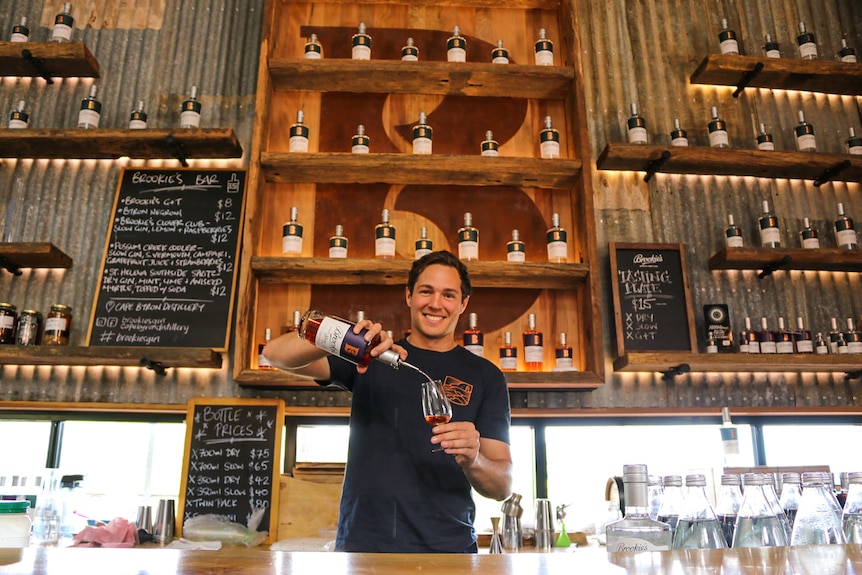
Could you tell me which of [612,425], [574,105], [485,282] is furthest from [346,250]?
[612,425]

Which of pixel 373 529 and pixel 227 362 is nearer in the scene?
pixel 373 529

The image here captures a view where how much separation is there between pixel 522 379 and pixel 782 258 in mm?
1425

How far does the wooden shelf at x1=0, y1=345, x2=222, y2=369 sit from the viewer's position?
111 inches

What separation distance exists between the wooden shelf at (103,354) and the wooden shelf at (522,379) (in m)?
0.22

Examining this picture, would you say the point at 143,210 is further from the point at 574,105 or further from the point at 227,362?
the point at 574,105

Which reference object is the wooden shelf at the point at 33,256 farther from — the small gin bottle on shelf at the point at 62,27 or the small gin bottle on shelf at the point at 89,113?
the small gin bottle on shelf at the point at 62,27

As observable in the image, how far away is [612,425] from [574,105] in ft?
5.02

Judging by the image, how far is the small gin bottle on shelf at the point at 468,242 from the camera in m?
3.06

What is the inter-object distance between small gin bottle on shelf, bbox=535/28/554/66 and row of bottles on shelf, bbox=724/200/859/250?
3.87 feet

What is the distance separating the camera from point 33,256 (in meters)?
3.04

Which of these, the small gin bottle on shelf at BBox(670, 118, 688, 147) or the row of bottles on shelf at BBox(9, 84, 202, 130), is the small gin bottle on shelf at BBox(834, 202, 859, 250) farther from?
the row of bottles on shelf at BBox(9, 84, 202, 130)

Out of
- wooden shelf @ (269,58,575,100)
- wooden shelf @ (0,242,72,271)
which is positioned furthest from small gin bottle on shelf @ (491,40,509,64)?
wooden shelf @ (0,242,72,271)

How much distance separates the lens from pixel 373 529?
1.60 meters

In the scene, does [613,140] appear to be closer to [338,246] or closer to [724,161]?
[724,161]
